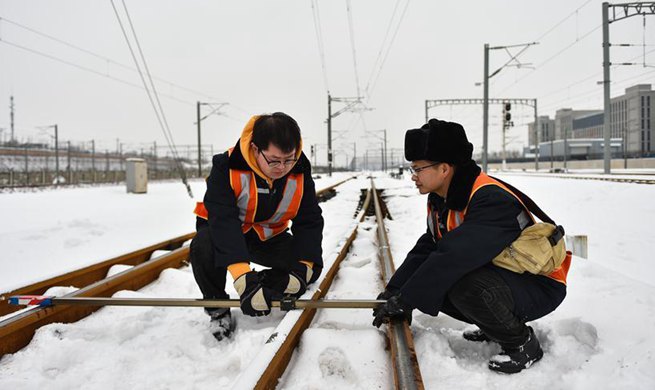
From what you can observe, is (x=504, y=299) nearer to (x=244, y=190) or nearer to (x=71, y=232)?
(x=244, y=190)

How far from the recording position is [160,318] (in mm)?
2793

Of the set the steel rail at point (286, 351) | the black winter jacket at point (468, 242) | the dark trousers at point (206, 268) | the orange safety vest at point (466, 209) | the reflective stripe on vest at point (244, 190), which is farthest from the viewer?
the dark trousers at point (206, 268)

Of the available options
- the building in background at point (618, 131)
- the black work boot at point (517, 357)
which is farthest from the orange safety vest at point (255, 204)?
the building in background at point (618, 131)

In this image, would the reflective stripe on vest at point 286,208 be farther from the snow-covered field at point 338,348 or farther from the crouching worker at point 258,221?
the snow-covered field at point 338,348

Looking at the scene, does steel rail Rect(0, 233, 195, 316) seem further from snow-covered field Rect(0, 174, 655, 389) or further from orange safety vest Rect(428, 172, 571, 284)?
orange safety vest Rect(428, 172, 571, 284)

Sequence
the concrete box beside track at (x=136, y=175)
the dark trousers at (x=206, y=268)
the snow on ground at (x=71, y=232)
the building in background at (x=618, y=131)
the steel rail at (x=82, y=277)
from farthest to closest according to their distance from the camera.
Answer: the building in background at (x=618, y=131) → the concrete box beside track at (x=136, y=175) → the snow on ground at (x=71, y=232) → the steel rail at (x=82, y=277) → the dark trousers at (x=206, y=268)

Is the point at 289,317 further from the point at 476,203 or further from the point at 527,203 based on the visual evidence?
the point at 527,203

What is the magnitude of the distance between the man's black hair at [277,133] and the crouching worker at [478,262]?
A: 0.66 metres

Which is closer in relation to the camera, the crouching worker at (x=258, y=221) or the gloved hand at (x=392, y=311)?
the gloved hand at (x=392, y=311)

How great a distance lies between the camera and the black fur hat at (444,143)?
2.10m

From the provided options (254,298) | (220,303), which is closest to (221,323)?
(220,303)

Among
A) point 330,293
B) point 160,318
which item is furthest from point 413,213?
point 160,318

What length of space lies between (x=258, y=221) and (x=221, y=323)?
2.29 ft

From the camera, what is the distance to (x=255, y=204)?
2.68 m
